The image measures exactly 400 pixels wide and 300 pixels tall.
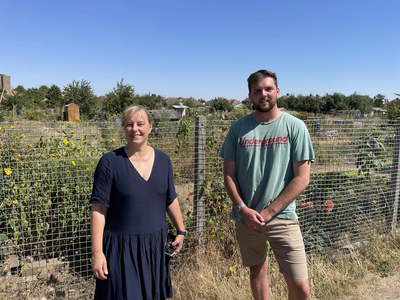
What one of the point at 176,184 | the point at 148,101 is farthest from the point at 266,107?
the point at 148,101

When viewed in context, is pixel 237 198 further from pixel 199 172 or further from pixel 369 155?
pixel 369 155

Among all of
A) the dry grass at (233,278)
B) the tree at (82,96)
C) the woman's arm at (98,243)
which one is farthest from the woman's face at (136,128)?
the tree at (82,96)

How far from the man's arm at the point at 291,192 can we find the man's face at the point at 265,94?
488mm

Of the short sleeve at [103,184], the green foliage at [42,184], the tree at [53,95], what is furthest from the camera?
the tree at [53,95]

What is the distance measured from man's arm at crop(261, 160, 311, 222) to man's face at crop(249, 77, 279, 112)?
0.49 m

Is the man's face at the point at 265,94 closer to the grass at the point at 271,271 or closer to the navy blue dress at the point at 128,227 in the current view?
the navy blue dress at the point at 128,227

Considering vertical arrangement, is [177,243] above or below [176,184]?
below

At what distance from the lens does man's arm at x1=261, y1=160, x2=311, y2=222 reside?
6.93ft

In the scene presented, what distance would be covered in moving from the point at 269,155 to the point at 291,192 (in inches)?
12.4

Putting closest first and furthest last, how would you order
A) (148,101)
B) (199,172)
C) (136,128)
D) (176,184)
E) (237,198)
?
(136,128) → (237,198) → (199,172) → (176,184) → (148,101)

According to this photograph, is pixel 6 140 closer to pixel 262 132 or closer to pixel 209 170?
pixel 209 170

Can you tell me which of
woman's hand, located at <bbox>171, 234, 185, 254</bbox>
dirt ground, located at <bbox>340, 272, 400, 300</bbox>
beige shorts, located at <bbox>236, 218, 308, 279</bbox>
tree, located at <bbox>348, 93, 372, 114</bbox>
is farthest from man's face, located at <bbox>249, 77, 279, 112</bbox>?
tree, located at <bbox>348, 93, 372, 114</bbox>

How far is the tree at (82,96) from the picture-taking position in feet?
111

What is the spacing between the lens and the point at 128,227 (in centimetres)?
185
